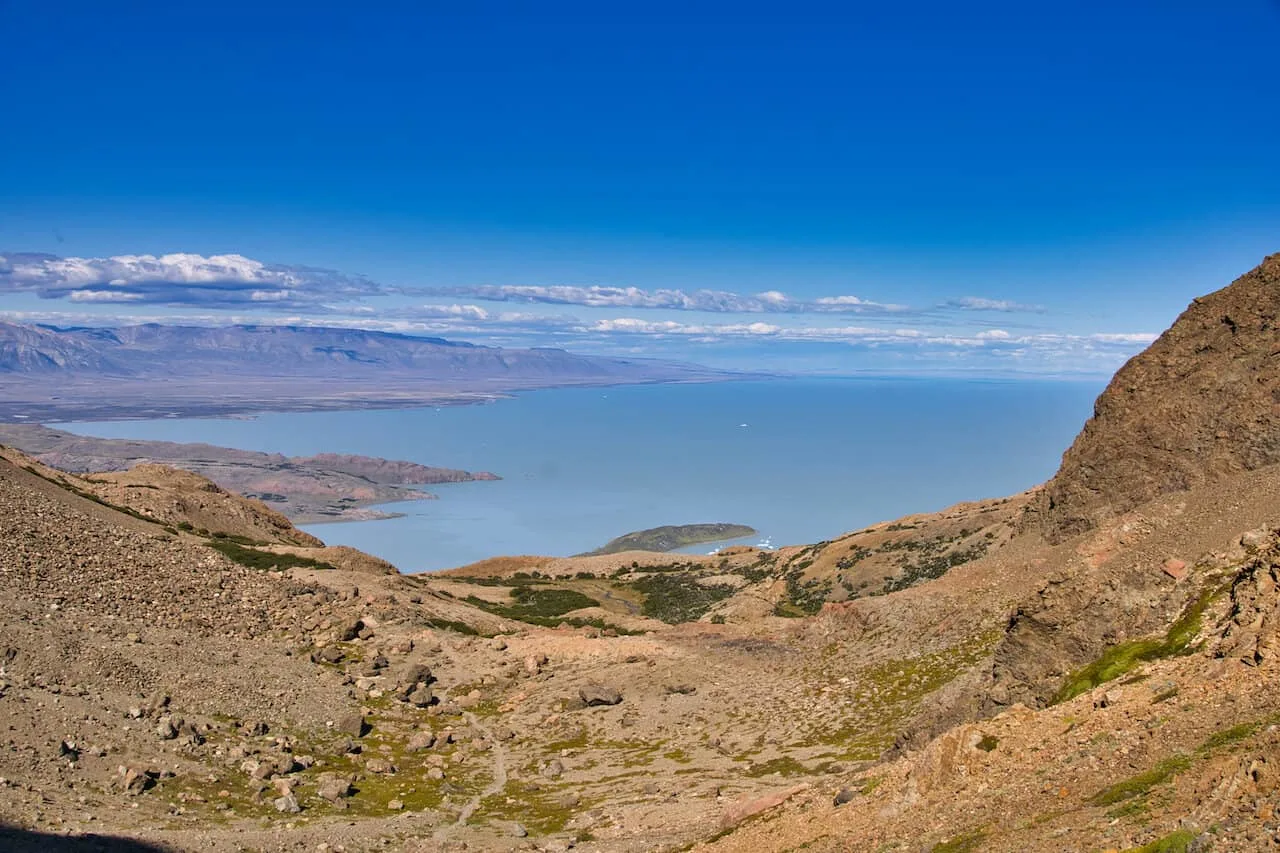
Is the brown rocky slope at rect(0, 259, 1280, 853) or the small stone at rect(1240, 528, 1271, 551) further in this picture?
the small stone at rect(1240, 528, 1271, 551)

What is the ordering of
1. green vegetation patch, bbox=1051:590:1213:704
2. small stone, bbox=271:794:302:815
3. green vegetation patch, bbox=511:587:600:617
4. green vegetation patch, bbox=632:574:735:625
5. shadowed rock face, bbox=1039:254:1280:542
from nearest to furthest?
green vegetation patch, bbox=1051:590:1213:704 < small stone, bbox=271:794:302:815 < shadowed rock face, bbox=1039:254:1280:542 < green vegetation patch, bbox=511:587:600:617 < green vegetation patch, bbox=632:574:735:625

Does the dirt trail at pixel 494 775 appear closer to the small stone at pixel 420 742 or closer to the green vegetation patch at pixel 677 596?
the small stone at pixel 420 742

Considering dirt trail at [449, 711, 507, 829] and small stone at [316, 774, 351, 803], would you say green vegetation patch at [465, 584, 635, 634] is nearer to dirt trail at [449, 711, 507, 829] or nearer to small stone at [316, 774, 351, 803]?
dirt trail at [449, 711, 507, 829]

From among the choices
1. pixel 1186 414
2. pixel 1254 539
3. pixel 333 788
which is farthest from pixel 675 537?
pixel 1254 539

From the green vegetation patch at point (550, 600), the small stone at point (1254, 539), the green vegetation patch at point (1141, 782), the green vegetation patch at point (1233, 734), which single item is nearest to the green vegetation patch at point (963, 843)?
the green vegetation patch at point (1141, 782)

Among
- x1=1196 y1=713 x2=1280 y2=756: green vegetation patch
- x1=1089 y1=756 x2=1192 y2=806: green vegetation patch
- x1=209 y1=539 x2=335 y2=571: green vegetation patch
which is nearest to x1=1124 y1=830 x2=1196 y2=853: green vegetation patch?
x1=1089 y1=756 x2=1192 y2=806: green vegetation patch

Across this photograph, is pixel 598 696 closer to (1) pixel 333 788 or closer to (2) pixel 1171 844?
(1) pixel 333 788
